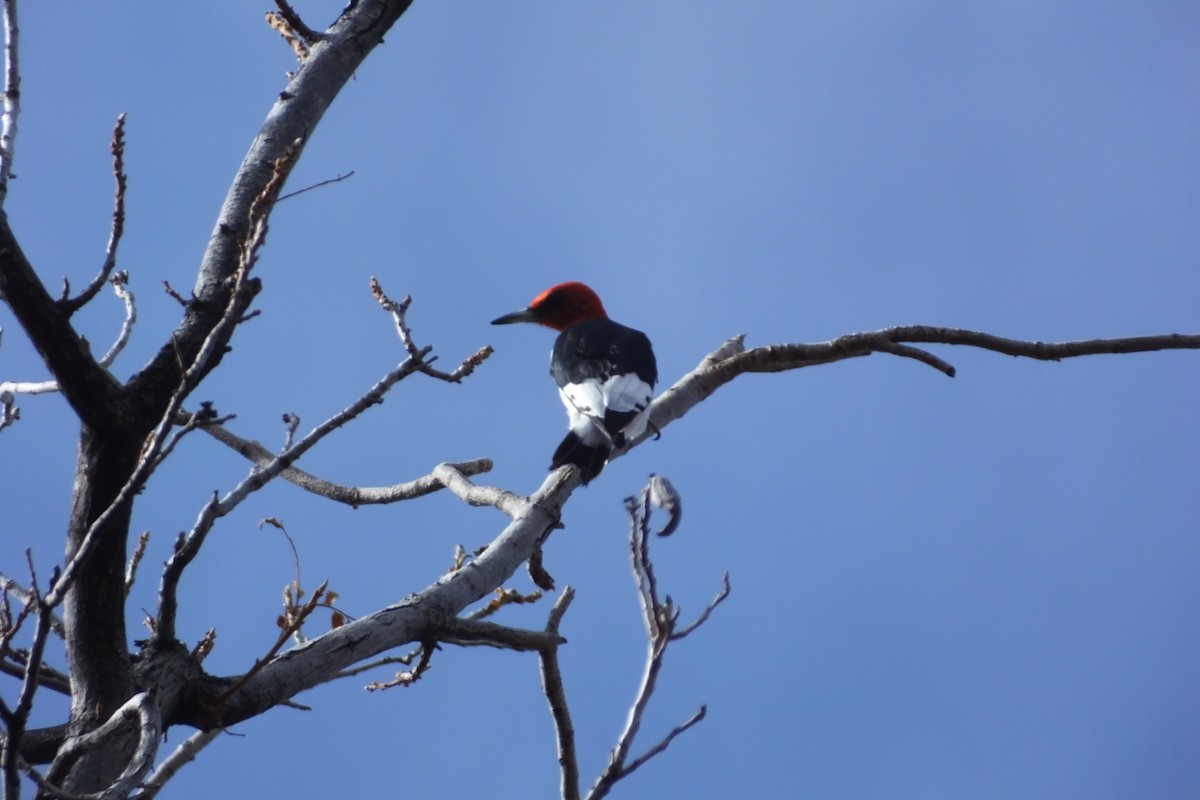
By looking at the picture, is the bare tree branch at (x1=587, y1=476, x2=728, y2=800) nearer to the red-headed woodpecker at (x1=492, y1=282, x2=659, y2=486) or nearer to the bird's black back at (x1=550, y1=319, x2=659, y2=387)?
the red-headed woodpecker at (x1=492, y1=282, x2=659, y2=486)

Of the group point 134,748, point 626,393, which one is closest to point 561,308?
point 626,393

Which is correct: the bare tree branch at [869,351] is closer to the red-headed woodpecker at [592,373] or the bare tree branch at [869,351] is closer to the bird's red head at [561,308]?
the red-headed woodpecker at [592,373]

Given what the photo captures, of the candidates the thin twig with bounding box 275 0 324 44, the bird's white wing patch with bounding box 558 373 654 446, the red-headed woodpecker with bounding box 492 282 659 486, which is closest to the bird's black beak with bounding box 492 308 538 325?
the red-headed woodpecker with bounding box 492 282 659 486

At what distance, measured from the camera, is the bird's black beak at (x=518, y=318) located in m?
6.67

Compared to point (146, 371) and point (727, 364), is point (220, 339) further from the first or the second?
point (727, 364)

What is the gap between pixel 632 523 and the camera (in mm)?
2652

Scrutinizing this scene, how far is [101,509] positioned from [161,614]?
26cm

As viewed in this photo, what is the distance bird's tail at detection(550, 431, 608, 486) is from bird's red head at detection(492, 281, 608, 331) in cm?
280

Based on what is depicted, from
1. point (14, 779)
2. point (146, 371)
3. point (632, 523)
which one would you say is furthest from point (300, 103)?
point (14, 779)

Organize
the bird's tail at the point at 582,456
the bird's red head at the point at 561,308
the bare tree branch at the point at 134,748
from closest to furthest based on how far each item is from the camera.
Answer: the bare tree branch at the point at 134,748, the bird's tail at the point at 582,456, the bird's red head at the point at 561,308

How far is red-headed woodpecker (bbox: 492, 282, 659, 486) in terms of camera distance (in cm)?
384

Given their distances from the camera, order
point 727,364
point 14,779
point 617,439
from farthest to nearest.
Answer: point 617,439
point 727,364
point 14,779

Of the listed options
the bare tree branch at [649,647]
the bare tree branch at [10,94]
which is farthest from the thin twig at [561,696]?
the bare tree branch at [10,94]

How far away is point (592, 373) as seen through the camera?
5.01 meters
